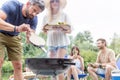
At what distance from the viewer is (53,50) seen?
169 inches

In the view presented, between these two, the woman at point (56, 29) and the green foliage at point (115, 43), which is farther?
the green foliage at point (115, 43)

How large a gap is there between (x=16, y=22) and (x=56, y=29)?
109 centimetres

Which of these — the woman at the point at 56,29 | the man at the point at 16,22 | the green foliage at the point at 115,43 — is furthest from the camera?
the green foliage at the point at 115,43

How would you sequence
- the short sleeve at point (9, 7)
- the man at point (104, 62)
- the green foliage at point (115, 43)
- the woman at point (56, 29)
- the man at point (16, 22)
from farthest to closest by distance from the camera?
the green foliage at point (115, 43) < the man at point (104, 62) < the woman at point (56, 29) < the short sleeve at point (9, 7) < the man at point (16, 22)

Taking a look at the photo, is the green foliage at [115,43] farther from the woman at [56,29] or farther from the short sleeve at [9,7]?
the short sleeve at [9,7]

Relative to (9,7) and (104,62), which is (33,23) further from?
(104,62)

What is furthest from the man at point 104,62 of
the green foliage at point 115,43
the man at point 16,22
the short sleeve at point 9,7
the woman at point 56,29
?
the green foliage at point 115,43

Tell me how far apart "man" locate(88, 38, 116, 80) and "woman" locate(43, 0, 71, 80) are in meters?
1.14

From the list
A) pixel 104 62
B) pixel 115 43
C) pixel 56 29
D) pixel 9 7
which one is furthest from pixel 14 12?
pixel 115 43

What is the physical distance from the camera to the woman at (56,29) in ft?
13.7

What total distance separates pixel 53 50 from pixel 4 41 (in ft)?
3.71

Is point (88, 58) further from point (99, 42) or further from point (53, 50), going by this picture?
point (53, 50)

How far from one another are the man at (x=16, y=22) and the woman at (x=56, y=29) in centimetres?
86

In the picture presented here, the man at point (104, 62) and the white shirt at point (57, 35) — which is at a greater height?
the white shirt at point (57, 35)
